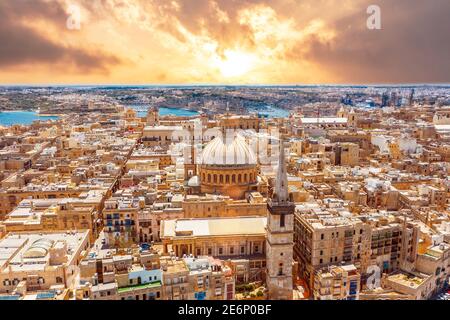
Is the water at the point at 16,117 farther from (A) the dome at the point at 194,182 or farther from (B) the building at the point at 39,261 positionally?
(B) the building at the point at 39,261

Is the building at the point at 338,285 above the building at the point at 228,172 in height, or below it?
below

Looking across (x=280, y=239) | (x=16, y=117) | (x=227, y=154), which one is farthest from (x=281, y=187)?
(x=16, y=117)

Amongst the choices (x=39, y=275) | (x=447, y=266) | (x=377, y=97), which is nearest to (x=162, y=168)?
(x=39, y=275)

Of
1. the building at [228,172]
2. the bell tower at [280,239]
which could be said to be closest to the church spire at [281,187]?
the bell tower at [280,239]

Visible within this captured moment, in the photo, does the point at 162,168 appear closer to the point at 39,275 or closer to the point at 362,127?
the point at 39,275

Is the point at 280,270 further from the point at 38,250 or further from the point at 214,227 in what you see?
the point at 38,250

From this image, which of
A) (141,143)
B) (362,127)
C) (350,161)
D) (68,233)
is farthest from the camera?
(362,127)
